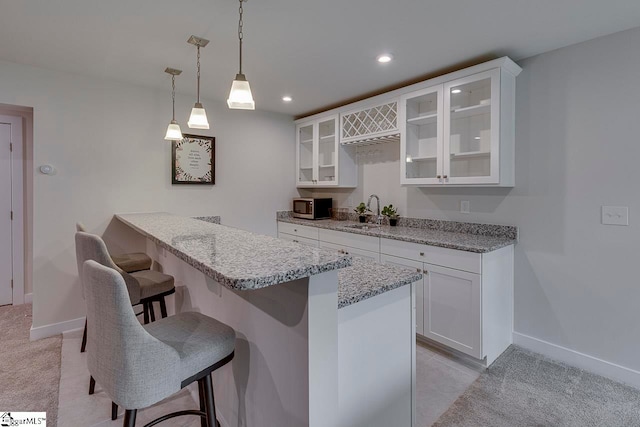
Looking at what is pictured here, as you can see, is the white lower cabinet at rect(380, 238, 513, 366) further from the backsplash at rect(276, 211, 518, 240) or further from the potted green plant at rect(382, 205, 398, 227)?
the potted green plant at rect(382, 205, 398, 227)

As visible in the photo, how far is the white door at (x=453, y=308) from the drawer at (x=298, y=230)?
1501mm

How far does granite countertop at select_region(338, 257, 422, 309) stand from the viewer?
120cm

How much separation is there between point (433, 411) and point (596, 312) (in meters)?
1.42

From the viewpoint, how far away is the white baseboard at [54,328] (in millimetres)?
2859

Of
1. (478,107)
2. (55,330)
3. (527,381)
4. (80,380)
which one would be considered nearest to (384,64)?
(478,107)

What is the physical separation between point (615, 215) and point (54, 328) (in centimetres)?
458

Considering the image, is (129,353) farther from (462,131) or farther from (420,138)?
(420,138)

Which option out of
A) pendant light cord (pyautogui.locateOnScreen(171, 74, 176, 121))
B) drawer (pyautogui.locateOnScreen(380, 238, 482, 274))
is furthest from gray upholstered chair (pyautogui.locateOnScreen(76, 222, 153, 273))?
drawer (pyautogui.locateOnScreen(380, 238, 482, 274))

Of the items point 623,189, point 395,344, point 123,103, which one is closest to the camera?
point 395,344

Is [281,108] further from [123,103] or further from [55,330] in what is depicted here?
[55,330]

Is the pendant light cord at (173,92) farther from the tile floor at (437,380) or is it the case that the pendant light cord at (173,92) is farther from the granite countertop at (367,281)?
the tile floor at (437,380)

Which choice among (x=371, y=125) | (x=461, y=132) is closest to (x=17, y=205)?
(x=371, y=125)

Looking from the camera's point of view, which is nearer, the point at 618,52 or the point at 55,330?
the point at 618,52

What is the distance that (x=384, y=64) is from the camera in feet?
8.88
